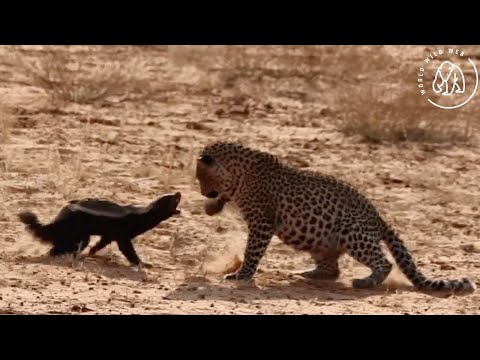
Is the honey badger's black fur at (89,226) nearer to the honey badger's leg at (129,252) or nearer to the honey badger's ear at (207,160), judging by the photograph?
the honey badger's leg at (129,252)

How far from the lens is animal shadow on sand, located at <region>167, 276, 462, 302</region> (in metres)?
9.79

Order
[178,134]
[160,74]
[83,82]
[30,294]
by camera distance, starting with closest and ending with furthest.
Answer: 1. [30,294]
2. [178,134]
3. [83,82]
4. [160,74]

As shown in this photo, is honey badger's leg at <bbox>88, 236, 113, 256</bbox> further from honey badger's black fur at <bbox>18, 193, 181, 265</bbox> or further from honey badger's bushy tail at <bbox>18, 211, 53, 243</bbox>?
honey badger's bushy tail at <bbox>18, 211, 53, 243</bbox>

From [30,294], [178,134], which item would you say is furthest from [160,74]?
[30,294]

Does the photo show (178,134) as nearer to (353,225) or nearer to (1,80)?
(1,80)

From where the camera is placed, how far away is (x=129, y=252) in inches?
416

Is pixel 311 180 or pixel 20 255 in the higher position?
pixel 311 180

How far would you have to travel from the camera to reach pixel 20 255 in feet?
34.4

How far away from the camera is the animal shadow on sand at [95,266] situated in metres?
10.2

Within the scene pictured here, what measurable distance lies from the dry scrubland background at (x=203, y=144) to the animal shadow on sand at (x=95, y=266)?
0.02m

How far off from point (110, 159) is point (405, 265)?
4482 millimetres

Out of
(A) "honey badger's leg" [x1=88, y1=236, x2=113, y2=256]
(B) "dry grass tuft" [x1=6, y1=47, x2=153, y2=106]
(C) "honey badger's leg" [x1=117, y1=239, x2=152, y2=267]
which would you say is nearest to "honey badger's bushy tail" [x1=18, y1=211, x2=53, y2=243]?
(A) "honey badger's leg" [x1=88, y1=236, x2=113, y2=256]

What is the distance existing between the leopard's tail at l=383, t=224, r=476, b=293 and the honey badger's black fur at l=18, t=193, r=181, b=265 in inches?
77.6
